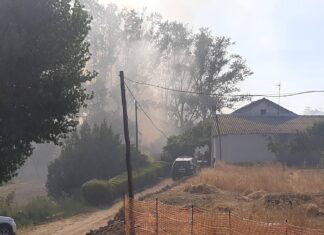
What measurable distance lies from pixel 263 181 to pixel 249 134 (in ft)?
97.7

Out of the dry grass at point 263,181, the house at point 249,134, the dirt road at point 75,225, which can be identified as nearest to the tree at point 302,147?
the house at point 249,134

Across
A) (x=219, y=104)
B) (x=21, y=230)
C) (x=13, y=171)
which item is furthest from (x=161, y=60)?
(x=13, y=171)

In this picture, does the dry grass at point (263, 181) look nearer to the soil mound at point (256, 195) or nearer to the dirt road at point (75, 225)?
the soil mound at point (256, 195)

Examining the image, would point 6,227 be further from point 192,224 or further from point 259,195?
point 259,195

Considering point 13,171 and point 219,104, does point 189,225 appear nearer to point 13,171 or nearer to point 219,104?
point 13,171

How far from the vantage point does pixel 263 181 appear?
3106cm

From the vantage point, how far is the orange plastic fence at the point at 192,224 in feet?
39.4

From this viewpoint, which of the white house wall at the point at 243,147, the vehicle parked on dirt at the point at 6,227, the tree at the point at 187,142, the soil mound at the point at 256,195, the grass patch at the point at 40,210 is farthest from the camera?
the tree at the point at 187,142

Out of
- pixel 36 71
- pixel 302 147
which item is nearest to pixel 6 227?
pixel 36 71

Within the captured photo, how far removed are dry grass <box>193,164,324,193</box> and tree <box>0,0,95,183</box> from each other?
15.4 metres

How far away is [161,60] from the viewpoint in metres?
82.1

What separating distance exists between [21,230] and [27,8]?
1444 cm

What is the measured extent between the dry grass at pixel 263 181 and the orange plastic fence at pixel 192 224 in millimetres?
12038

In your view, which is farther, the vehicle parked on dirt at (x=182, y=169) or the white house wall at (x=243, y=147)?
the white house wall at (x=243, y=147)
